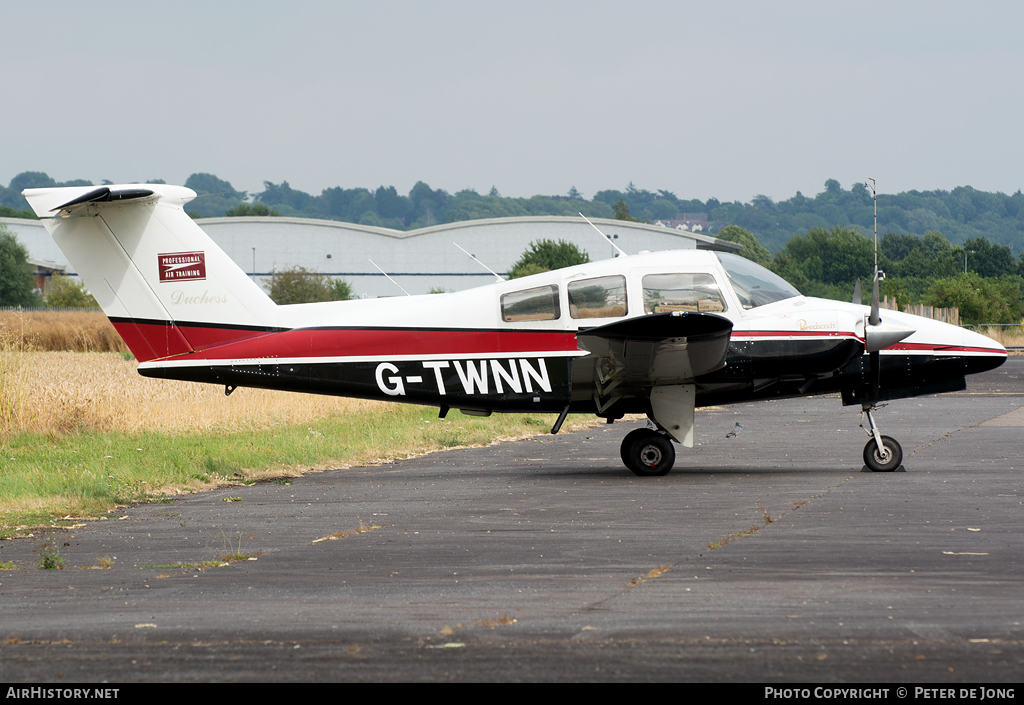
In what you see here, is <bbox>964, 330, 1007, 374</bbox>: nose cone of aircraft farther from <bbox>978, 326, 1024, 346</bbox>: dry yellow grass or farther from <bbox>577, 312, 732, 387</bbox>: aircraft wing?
<bbox>978, 326, 1024, 346</bbox>: dry yellow grass

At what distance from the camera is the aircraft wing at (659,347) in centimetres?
1137

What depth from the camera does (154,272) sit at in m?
12.9

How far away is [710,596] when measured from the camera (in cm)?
622

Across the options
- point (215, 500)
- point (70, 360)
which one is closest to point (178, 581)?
point (215, 500)

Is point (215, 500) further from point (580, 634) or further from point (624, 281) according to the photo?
point (580, 634)

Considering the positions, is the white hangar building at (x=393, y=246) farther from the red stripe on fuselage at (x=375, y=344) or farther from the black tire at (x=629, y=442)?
the black tire at (x=629, y=442)

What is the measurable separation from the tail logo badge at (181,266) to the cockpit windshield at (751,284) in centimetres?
661

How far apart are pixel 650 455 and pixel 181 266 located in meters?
6.45

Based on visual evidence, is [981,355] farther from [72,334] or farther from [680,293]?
[72,334]

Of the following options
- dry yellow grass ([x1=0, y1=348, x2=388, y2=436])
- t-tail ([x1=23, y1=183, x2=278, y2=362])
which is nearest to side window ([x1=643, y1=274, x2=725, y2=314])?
t-tail ([x1=23, y1=183, x2=278, y2=362])

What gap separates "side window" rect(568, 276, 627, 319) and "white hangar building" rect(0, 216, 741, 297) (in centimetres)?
6721

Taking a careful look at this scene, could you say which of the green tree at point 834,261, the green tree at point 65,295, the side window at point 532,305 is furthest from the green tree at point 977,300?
the green tree at point 65,295

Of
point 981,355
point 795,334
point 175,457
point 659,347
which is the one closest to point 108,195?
point 175,457

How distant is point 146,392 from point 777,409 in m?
14.8
